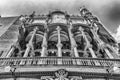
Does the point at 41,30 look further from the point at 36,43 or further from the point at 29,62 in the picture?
the point at 29,62

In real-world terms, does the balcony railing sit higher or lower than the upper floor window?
lower

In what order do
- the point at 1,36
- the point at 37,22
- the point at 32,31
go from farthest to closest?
the point at 37,22 → the point at 32,31 → the point at 1,36

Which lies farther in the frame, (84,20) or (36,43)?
(84,20)

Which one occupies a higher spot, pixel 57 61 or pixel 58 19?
pixel 58 19

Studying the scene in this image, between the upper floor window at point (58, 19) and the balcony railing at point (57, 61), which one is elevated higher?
the upper floor window at point (58, 19)

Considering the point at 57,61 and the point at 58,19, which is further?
the point at 58,19

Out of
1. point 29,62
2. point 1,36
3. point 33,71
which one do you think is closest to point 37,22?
point 1,36

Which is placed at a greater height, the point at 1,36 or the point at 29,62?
the point at 1,36

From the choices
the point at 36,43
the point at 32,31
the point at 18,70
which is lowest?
the point at 18,70

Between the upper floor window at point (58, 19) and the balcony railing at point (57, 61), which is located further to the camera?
the upper floor window at point (58, 19)

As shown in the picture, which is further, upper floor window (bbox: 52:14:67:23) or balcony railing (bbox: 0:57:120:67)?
upper floor window (bbox: 52:14:67:23)

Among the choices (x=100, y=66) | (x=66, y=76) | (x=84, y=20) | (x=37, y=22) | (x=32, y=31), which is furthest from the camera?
(x=84, y=20)

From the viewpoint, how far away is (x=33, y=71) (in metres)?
10.9

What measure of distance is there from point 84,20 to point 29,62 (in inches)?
553
